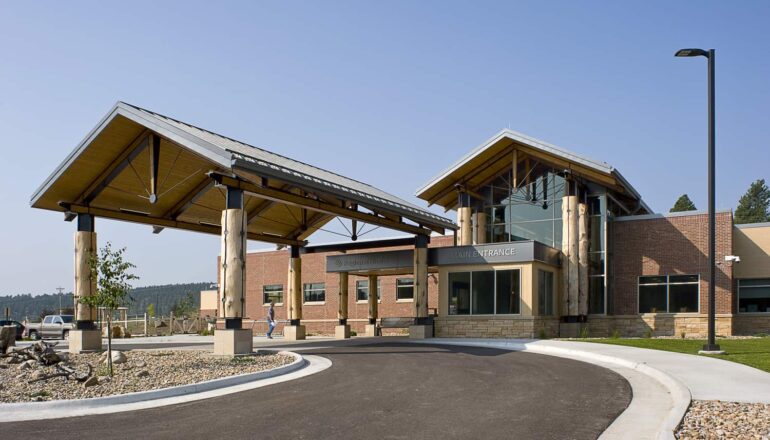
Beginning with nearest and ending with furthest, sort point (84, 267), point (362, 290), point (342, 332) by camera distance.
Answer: point (84, 267)
point (342, 332)
point (362, 290)

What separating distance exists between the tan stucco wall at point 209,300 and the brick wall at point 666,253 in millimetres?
31552

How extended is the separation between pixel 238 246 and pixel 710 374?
12404 millimetres

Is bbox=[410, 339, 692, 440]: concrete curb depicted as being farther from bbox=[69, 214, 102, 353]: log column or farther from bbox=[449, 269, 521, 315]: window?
bbox=[69, 214, 102, 353]: log column

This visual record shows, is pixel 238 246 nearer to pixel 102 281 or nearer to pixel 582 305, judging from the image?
pixel 102 281

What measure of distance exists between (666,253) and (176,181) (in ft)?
72.3

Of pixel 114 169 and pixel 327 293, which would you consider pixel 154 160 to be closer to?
pixel 114 169

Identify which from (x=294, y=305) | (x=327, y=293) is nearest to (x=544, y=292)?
(x=294, y=305)

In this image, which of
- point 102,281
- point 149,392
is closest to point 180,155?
point 102,281

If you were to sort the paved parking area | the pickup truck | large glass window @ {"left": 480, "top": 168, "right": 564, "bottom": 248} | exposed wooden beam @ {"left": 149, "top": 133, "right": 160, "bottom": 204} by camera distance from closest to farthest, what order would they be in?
the paved parking area
exposed wooden beam @ {"left": 149, "top": 133, "right": 160, "bottom": 204}
large glass window @ {"left": 480, "top": 168, "right": 564, "bottom": 248}
the pickup truck

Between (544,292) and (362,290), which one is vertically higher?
(544,292)

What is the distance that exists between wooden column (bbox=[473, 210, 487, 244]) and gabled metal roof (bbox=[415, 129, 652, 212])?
2588 millimetres

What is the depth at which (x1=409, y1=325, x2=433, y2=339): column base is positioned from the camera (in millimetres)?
29080

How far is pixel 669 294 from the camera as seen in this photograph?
31.2 metres

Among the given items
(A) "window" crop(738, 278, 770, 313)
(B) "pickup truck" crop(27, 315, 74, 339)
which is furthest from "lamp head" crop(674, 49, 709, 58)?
(B) "pickup truck" crop(27, 315, 74, 339)
